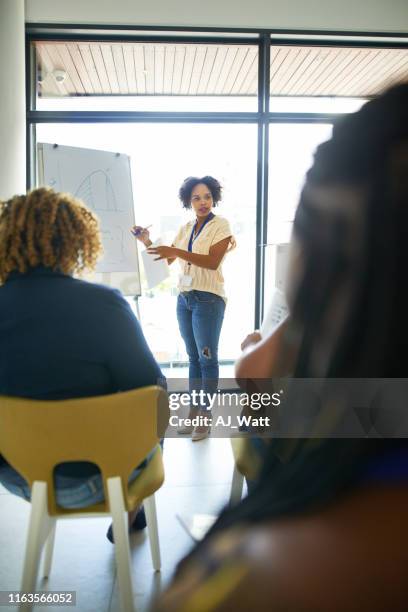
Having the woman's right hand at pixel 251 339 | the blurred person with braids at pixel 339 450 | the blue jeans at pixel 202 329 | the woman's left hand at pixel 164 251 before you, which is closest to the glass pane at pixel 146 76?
the woman's left hand at pixel 164 251

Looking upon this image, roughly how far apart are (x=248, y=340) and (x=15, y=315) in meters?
0.63

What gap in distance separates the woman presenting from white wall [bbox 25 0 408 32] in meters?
1.31

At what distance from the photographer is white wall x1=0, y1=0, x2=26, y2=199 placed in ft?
9.49

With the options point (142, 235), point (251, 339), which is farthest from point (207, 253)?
point (251, 339)

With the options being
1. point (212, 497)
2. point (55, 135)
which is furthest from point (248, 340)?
point (55, 135)

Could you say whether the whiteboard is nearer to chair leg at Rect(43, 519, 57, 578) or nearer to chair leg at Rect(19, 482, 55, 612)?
chair leg at Rect(43, 519, 57, 578)

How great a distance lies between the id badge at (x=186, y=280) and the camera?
2.93m

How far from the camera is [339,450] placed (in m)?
0.35

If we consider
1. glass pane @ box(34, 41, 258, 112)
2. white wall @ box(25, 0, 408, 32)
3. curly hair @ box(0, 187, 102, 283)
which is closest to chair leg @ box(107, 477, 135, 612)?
curly hair @ box(0, 187, 102, 283)

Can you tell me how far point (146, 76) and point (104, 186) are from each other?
107 cm

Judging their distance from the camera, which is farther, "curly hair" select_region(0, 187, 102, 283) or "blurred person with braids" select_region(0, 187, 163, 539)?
"curly hair" select_region(0, 187, 102, 283)

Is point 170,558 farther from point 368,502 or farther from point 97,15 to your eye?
point 97,15

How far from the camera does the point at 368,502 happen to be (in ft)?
1.02

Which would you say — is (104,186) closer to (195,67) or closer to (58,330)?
(195,67)
